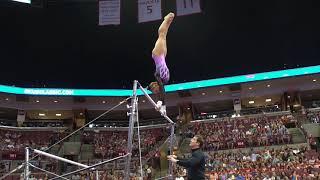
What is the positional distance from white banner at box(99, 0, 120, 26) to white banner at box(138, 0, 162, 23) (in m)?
0.89

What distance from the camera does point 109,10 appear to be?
46.3 ft

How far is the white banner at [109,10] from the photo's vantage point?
1403cm

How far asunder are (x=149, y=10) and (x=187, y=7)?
128 cm

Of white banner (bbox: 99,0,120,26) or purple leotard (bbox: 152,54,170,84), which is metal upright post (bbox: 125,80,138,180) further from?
white banner (bbox: 99,0,120,26)

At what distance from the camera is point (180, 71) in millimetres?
32938

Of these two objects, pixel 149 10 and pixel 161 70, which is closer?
pixel 161 70

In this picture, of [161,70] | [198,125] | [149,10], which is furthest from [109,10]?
[198,125]

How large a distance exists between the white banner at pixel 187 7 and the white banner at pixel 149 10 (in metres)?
0.74

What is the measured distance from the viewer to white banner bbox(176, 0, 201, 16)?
13.6 meters

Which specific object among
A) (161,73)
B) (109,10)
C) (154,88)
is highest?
(109,10)

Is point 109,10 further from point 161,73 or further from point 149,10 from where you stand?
point 161,73

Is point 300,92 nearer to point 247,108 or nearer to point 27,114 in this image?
point 247,108

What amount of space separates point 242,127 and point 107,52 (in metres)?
11.5

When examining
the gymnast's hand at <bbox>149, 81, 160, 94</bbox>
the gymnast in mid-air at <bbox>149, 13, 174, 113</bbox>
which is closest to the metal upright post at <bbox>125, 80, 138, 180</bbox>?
the gymnast in mid-air at <bbox>149, 13, 174, 113</bbox>
